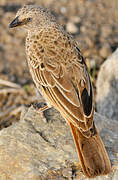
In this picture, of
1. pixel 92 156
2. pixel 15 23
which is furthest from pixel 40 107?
pixel 92 156

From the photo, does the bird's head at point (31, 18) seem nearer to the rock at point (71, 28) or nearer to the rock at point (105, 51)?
the rock at point (105, 51)

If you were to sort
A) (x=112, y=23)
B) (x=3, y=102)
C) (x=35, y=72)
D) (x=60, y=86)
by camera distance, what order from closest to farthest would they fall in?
(x=60, y=86), (x=35, y=72), (x=3, y=102), (x=112, y=23)

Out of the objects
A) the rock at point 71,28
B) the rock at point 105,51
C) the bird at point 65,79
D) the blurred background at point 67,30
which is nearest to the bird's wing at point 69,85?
the bird at point 65,79

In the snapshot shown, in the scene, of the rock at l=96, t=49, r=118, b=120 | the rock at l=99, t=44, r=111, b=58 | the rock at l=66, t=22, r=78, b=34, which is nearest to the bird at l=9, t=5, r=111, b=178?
the rock at l=96, t=49, r=118, b=120

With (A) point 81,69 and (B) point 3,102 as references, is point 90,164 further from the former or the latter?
(B) point 3,102

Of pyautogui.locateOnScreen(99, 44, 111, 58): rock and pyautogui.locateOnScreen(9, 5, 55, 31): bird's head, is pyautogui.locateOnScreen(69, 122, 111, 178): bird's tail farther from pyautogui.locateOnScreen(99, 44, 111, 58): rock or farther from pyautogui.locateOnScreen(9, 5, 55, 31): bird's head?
pyautogui.locateOnScreen(99, 44, 111, 58): rock

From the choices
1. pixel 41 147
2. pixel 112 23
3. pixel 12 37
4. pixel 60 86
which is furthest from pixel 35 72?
pixel 112 23
